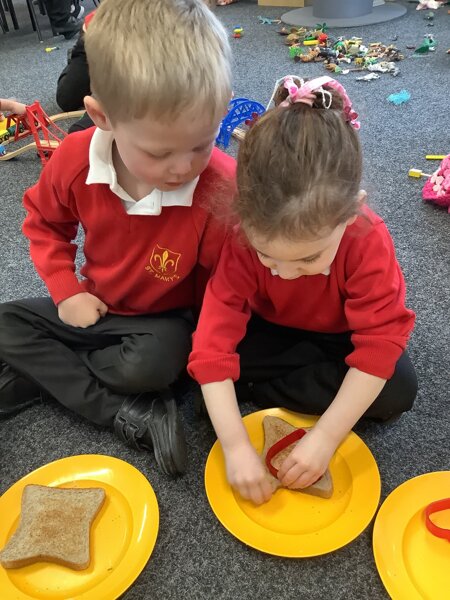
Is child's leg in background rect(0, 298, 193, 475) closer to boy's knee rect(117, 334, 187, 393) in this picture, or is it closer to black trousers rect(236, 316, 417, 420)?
boy's knee rect(117, 334, 187, 393)

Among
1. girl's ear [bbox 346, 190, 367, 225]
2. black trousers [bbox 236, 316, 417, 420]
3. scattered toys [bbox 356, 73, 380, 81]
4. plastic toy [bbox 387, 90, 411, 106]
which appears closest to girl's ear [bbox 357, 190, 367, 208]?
girl's ear [bbox 346, 190, 367, 225]

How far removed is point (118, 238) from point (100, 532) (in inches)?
15.3

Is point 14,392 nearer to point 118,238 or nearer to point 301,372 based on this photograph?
point 118,238

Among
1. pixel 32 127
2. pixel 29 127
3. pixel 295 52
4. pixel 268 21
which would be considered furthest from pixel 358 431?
pixel 268 21

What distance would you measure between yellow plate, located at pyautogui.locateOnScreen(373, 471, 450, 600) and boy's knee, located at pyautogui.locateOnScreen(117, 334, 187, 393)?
0.34 metres

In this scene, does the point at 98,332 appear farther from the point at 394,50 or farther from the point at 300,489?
the point at 394,50

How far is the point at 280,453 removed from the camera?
2.51 feet

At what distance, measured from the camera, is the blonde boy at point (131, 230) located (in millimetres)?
630

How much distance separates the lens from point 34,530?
691 mm

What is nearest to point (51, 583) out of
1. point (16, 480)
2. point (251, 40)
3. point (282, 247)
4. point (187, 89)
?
point (16, 480)

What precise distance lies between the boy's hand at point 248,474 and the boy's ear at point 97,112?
1.41 ft

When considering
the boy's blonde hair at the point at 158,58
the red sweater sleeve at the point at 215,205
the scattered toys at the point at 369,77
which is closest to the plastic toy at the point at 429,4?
the scattered toys at the point at 369,77

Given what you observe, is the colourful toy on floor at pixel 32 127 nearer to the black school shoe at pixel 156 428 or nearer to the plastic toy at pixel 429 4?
the black school shoe at pixel 156 428

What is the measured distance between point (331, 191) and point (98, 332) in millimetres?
458
